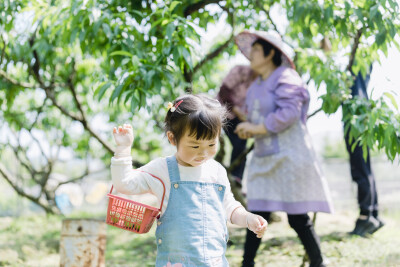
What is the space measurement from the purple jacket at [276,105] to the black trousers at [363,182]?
1.26m

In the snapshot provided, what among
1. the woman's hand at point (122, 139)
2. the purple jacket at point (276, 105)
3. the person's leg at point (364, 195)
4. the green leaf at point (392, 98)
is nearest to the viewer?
the woman's hand at point (122, 139)

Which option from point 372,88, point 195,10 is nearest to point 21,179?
point 195,10

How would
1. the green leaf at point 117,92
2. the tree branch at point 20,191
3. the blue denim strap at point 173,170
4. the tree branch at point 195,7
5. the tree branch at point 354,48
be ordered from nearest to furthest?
the blue denim strap at point 173,170 < the green leaf at point 117,92 < the tree branch at point 354,48 < the tree branch at point 195,7 < the tree branch at point 20,191

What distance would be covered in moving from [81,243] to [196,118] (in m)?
1.51

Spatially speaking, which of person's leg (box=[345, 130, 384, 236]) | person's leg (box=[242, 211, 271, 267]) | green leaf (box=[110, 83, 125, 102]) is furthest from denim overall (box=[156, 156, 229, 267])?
person's leg (box=[345, 130, 384, 236])

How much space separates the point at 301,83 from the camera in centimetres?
268

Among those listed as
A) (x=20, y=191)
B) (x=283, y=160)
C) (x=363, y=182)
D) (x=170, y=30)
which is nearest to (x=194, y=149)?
(x=170, y=30)

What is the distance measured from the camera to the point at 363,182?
3734 millimetres

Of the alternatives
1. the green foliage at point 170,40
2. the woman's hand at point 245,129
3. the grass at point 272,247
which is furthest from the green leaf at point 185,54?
the grass at point 272,247

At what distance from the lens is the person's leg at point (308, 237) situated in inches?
100

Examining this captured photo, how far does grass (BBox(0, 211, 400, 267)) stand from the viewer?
3154 millimetres

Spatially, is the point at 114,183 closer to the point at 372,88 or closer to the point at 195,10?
the point at 372,88

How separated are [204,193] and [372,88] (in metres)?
1.33

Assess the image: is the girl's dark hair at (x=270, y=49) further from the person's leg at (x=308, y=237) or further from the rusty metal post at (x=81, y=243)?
the rusty metal post at (x=81, y=243)
